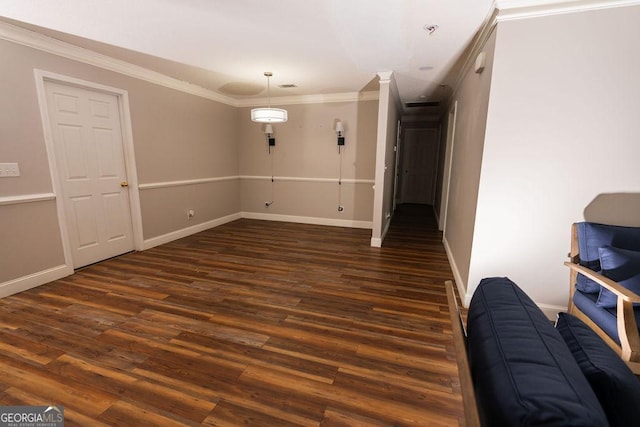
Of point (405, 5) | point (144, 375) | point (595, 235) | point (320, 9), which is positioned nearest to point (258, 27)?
point (320, 9)

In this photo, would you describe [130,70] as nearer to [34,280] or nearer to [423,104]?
[34,280]

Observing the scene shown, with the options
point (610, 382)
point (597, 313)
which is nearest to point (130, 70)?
point (610, 382)

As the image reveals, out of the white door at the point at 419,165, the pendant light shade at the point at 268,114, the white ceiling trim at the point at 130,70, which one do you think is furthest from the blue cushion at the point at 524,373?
the white door at the point at 419,165

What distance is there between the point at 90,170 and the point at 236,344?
2858mm

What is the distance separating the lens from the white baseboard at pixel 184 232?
413cm

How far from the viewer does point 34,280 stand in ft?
9.37

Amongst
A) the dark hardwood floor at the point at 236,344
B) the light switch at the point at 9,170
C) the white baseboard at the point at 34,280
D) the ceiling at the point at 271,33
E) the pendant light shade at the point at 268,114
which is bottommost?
the dark hardwood floor at the point at 236,344

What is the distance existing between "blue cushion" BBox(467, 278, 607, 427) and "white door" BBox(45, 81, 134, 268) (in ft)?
13.1

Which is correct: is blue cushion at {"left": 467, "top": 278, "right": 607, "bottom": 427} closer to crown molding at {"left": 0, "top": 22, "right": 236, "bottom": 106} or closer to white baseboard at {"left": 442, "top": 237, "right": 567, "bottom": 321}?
white baseboard at {"left": 442, "top": 237, "right": 567, "bottom": 321}

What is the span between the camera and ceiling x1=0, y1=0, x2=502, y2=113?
222 cm

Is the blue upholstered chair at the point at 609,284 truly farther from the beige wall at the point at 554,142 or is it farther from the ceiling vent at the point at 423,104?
the ceiling vent at the point at 423,104

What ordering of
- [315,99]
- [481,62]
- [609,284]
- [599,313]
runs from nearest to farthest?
[609,284]
[599,313]
[481,62]
[315,99]

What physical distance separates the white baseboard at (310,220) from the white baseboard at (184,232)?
1.41 ft

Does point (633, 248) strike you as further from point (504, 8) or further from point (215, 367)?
point (215, 367)
